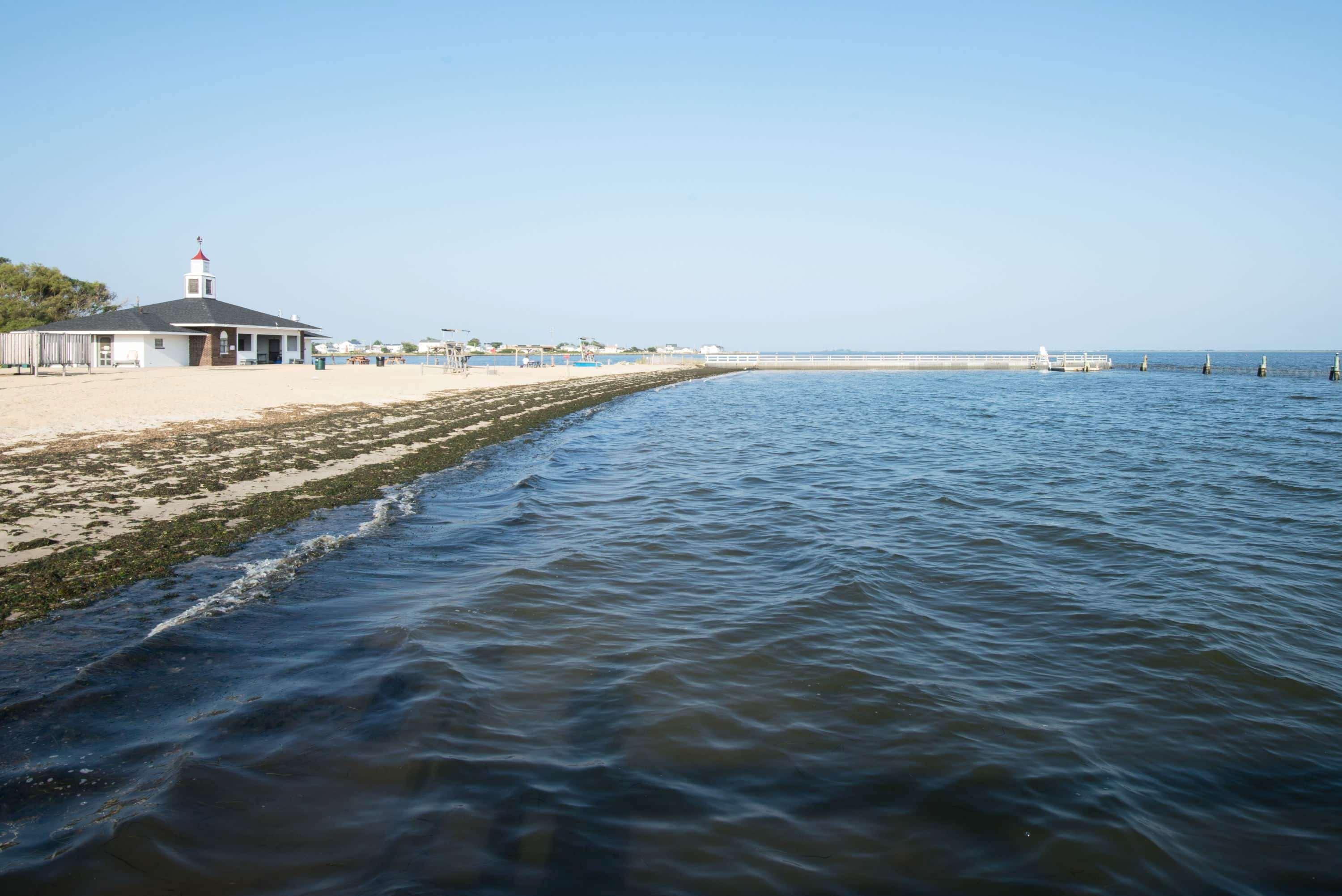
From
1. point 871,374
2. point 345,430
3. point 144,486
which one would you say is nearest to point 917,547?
point 144,486

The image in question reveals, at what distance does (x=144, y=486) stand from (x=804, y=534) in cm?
946

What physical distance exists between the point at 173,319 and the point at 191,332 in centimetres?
259

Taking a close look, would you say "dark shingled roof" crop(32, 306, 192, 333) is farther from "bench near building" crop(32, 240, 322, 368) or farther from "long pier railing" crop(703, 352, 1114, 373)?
"long pier railing" crop(703, 352, 1114, 373)

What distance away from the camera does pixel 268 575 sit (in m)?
7.44

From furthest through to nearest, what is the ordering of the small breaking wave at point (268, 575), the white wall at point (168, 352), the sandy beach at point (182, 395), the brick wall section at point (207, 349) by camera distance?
the brick wall section at point (207, 349) → the white wall at point (168, 352) → the sandy beach at point (182, 395) → the small breaking wave at point (268, 575)

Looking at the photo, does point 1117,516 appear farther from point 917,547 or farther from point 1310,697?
point 1310,697

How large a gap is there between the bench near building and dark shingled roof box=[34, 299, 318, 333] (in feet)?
0.15

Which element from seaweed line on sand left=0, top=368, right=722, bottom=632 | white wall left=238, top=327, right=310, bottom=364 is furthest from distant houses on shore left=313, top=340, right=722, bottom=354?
seaweed line on sand left=0, top=368, right=722, bottom=632

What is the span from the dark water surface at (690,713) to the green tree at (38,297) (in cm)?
5343

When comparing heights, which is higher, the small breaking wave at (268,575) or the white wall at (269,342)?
the white wall at (269,342)

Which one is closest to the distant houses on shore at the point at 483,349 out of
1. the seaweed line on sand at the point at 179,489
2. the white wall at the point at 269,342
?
the white wall at the point at 269,342

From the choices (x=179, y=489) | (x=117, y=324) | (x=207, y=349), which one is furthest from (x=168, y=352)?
(x=179, y=489)

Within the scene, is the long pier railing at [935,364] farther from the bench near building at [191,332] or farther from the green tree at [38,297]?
the green tree at [38,297]

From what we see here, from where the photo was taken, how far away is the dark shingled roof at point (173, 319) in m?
38.3
